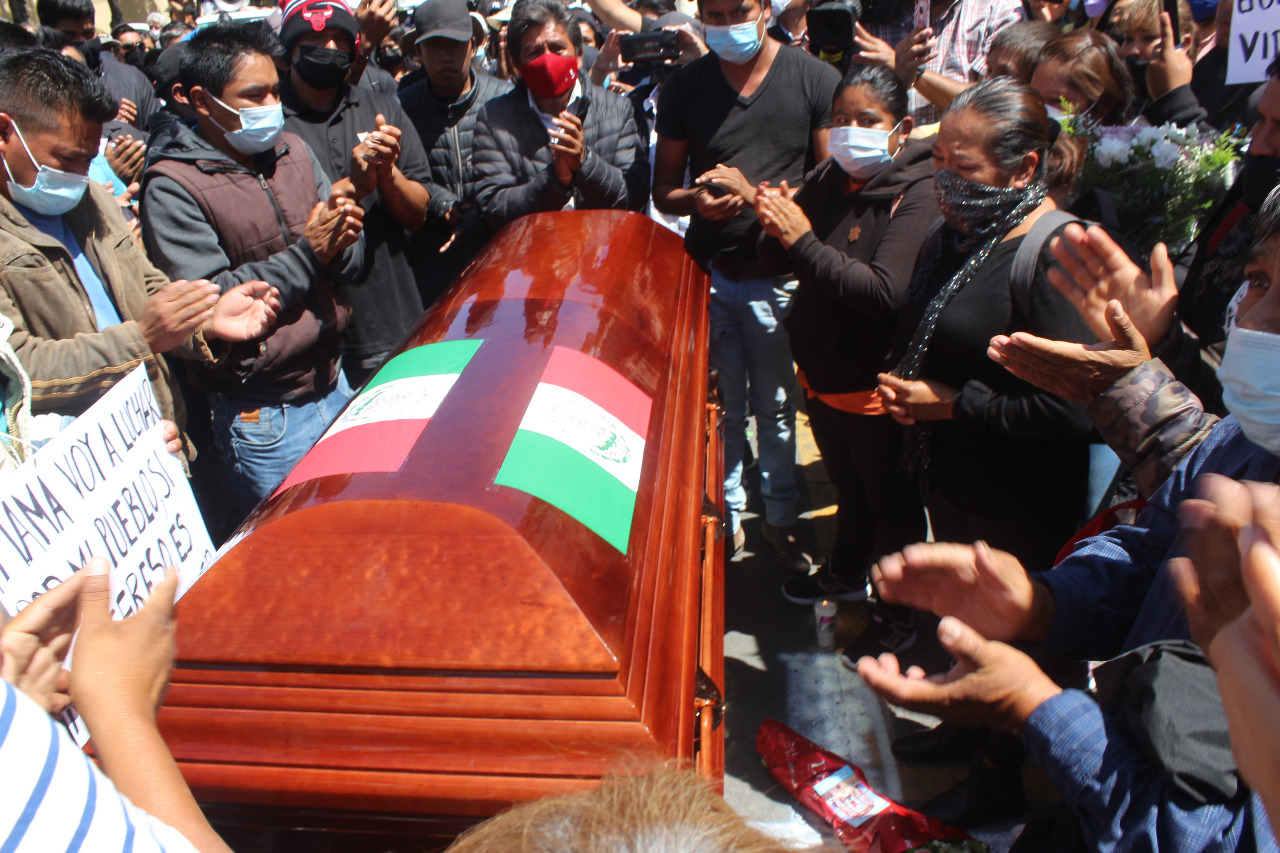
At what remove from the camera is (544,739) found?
3.18 feet

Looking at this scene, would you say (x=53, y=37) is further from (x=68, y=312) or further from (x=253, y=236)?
(x=68, y=312)

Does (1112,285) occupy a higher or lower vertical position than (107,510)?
higher

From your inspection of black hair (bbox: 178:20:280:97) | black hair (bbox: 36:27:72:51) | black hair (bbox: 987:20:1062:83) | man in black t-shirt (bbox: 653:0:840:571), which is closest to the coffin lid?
black hair (bbox: 178:20:280:97)

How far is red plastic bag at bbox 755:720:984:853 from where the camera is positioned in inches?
72.0

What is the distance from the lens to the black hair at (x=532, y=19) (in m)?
2.75

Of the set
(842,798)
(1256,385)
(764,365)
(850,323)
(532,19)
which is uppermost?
(532,19)

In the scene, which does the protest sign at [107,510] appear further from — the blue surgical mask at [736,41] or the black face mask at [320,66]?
the blue surgical mask at [736,41]

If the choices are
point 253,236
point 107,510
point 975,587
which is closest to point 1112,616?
point 975,587

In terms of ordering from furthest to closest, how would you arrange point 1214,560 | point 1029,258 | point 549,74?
point 549,74, point 1029,258, point 1214,560

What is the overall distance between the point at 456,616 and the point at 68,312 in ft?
4.76

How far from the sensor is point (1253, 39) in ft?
8.40

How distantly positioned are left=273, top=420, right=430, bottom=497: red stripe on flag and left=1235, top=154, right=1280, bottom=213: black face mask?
218 centimetres

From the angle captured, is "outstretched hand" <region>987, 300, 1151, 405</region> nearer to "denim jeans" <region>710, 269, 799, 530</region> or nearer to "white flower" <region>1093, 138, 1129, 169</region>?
"white flower" <region>1093, 138, 1129, 169</region>

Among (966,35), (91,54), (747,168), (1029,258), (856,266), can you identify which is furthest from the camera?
(91,54)
